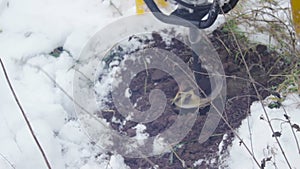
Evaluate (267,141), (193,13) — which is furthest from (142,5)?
(267,141)

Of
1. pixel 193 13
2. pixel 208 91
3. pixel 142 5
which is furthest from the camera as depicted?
pixel 142 5

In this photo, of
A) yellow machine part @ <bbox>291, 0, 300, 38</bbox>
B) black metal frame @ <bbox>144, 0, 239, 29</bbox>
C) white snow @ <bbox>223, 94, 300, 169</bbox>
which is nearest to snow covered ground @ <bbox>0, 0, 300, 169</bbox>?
white snow @ <bbox>223, 94, 300, 169</bbox>

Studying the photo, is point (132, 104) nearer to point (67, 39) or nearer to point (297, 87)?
point (67, 39)

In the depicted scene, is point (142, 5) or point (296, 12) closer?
point (296, 12)

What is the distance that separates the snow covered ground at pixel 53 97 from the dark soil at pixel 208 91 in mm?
60

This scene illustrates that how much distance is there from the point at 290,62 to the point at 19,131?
0.98 meters

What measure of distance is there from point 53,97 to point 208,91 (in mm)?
565

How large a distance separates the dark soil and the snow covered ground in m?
0.06

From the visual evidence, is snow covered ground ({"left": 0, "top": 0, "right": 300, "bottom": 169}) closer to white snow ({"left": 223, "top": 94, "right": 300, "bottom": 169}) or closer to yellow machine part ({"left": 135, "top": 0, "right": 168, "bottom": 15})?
white snow ({"left": 223, "top": 94, "right": 300, "bottom": 169})

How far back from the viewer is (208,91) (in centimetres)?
201

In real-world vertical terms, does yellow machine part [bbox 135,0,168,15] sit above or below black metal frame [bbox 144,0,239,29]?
above

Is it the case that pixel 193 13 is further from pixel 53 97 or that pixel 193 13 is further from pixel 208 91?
pixel 53 97

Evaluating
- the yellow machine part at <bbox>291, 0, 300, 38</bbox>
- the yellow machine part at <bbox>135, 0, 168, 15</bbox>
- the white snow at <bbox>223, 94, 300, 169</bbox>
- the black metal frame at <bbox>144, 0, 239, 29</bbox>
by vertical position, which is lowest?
the white snow at <bbox>223, 94, 300, 169</bbox>

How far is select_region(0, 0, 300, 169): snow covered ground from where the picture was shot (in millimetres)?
1876
